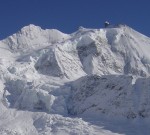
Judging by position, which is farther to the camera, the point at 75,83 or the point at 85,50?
the point at 85,50

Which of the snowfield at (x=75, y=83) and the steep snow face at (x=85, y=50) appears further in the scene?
the steep snow face at (x=85, y=50)

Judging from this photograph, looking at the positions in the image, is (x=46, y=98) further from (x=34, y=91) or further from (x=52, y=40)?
(x=52, y=40)

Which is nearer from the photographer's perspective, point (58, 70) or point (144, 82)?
point (144, 82)

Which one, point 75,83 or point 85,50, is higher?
point 85,50

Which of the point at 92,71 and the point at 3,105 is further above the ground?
the point at 92,71

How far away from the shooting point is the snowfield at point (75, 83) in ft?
392

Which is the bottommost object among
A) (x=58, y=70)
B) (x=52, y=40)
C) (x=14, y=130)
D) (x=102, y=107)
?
(x=14, y=130)

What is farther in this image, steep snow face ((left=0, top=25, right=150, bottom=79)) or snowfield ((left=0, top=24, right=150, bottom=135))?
steep snow face ((left=0, top=25, right=150, bottom=79))

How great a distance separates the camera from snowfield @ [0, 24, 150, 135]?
119375mm

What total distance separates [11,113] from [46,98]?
883 centimetres

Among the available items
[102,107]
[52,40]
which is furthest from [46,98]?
[52,40]

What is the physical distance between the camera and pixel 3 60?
15188 cm

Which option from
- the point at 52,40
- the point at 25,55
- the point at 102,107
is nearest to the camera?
the point at 102,107

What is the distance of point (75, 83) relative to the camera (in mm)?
138625
